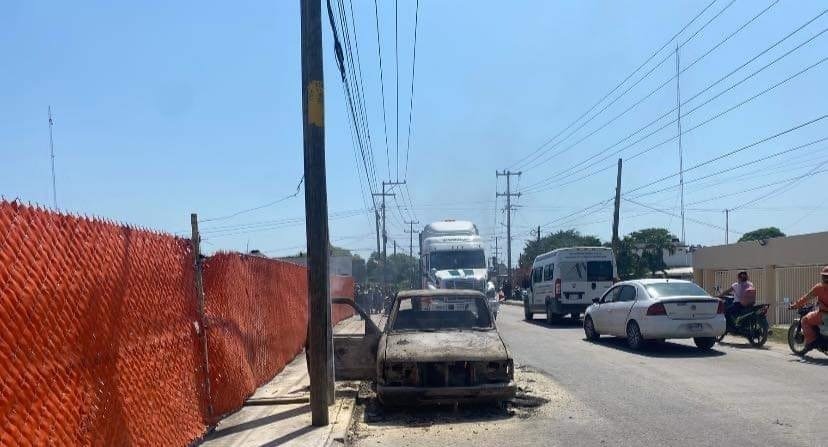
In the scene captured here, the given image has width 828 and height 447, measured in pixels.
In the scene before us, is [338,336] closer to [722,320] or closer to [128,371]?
[128,371]

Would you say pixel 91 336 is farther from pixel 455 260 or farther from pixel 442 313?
pixel 455 260

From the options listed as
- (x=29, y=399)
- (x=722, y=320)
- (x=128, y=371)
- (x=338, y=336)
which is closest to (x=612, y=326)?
(x=722, y=320)

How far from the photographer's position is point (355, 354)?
10.5 metres

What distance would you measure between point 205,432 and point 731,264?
23.6 metres

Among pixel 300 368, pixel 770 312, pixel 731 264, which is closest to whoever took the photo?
pixel 300 368

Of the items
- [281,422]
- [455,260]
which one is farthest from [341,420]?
[455,260]

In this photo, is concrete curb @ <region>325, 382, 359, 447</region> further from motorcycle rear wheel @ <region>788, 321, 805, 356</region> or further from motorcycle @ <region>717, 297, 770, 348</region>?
motorcycle @ <region>717, 297, 770, 348</region>

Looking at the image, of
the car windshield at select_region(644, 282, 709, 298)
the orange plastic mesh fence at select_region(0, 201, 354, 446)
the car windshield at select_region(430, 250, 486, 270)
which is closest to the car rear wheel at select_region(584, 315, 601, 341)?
the car windshield at select_region(644, 282, 709, 298)

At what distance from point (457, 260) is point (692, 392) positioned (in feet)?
69.8

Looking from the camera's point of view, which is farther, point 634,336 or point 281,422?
point 634,336

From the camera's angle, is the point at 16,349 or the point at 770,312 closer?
the point at 16,349

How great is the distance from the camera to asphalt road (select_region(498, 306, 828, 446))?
24.3 ft

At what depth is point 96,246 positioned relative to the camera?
5.43m

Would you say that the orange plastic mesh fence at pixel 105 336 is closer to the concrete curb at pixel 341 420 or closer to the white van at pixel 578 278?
the concrete curb at pixel 341 420
